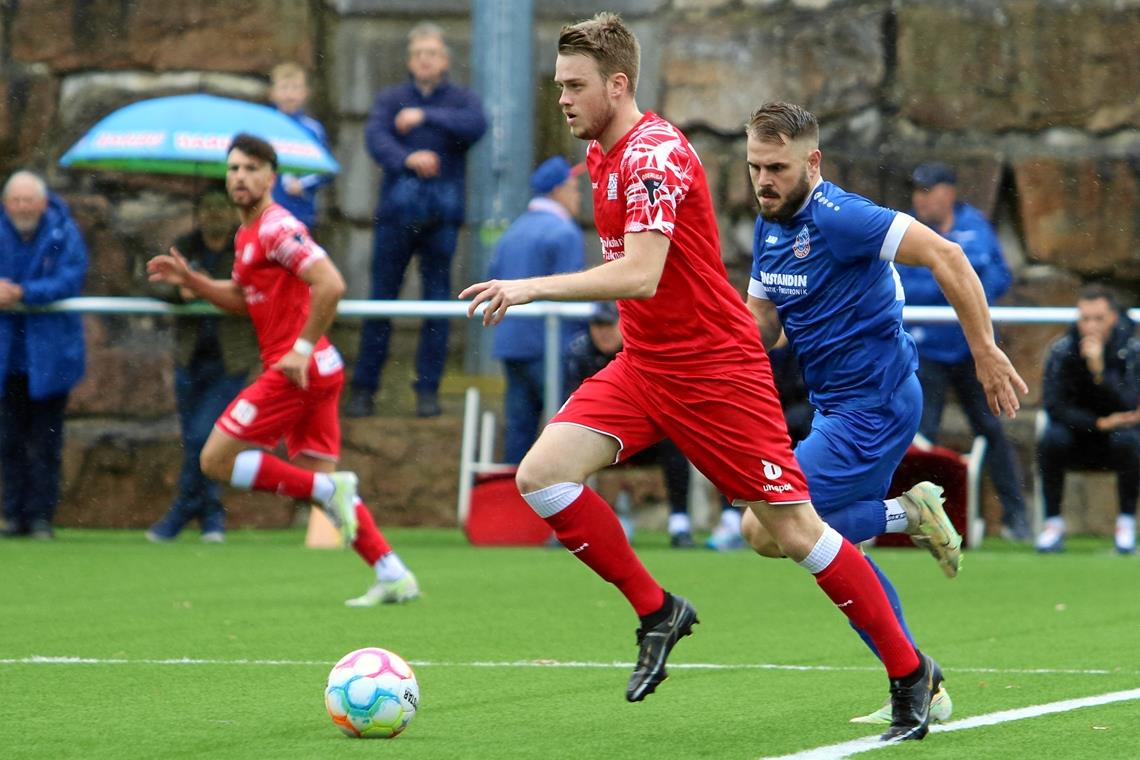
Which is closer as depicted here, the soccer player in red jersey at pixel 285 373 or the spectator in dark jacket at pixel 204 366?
the soccer player in red jersey at pixel 285 373

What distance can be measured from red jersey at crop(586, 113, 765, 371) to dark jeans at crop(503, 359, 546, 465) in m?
7.21

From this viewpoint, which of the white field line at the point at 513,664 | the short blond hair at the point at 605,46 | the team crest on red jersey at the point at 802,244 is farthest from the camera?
the white field line at the point at 513,664

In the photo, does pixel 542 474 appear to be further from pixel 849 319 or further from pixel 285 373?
pixel 285 373

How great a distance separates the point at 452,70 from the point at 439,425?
3144 millimetres

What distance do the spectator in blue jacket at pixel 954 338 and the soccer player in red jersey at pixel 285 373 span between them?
15.1ft

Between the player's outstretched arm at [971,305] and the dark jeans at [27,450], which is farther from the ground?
the player's outstretched arm at [971,305]

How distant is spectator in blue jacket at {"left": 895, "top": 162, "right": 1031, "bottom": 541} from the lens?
13.2 metres

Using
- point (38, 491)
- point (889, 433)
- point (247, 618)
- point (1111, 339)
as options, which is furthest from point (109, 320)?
point (889, 433)

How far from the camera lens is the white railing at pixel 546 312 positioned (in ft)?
43.1

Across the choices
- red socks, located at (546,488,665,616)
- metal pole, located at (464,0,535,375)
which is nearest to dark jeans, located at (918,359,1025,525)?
metal pole, located at (464,0,535,375)

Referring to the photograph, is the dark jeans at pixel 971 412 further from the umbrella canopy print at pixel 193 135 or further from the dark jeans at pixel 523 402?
the umbrella canopy print at pixel 193 135

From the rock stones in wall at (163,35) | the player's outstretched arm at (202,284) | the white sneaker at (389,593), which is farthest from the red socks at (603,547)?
the rock stones in wall at (163,35)

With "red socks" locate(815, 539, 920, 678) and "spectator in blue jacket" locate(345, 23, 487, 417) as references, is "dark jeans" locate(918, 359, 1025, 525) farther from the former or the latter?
"red socks" locate(815, 539, 920, 678)

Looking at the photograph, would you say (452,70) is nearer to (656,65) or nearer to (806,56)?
(656,65)
